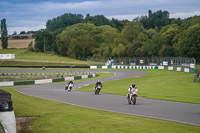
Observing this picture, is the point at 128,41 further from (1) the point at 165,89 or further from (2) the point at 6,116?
(2) the point at 6,116

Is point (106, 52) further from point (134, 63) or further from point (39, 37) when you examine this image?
point (39, 37)

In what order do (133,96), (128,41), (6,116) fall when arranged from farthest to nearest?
(128,41) < (133,96) < (6,116)

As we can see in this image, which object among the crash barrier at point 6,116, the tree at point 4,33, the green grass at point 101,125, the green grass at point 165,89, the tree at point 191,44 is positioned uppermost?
the tree at point 4,33

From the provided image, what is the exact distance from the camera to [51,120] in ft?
51.9

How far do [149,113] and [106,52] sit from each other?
105 metres

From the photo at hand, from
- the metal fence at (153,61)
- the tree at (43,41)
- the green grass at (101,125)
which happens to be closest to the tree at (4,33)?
the tree at (43,41)

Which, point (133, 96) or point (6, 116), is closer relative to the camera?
point (6, 116)

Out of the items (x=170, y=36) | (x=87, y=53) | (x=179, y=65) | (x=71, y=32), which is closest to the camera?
(x=179, y=65)

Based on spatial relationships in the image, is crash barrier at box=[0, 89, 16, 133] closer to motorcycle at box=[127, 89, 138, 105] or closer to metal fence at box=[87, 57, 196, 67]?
motorcycle at box=[127, 89, 138, 105]

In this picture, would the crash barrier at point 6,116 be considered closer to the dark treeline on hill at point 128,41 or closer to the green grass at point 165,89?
the green grass at point 165,89

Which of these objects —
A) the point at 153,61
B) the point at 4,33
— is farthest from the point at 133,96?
the point at 4,33

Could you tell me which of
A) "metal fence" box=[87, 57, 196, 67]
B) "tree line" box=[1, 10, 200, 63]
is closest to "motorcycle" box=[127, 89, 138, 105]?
"metal fence" box=[87, 57, 196, 67]

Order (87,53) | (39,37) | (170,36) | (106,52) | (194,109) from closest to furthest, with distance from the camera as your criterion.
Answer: (194,109) < (170,36) < (106,52) < (87,53) < (39,37)

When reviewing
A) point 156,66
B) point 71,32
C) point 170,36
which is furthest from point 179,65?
point 71,32
